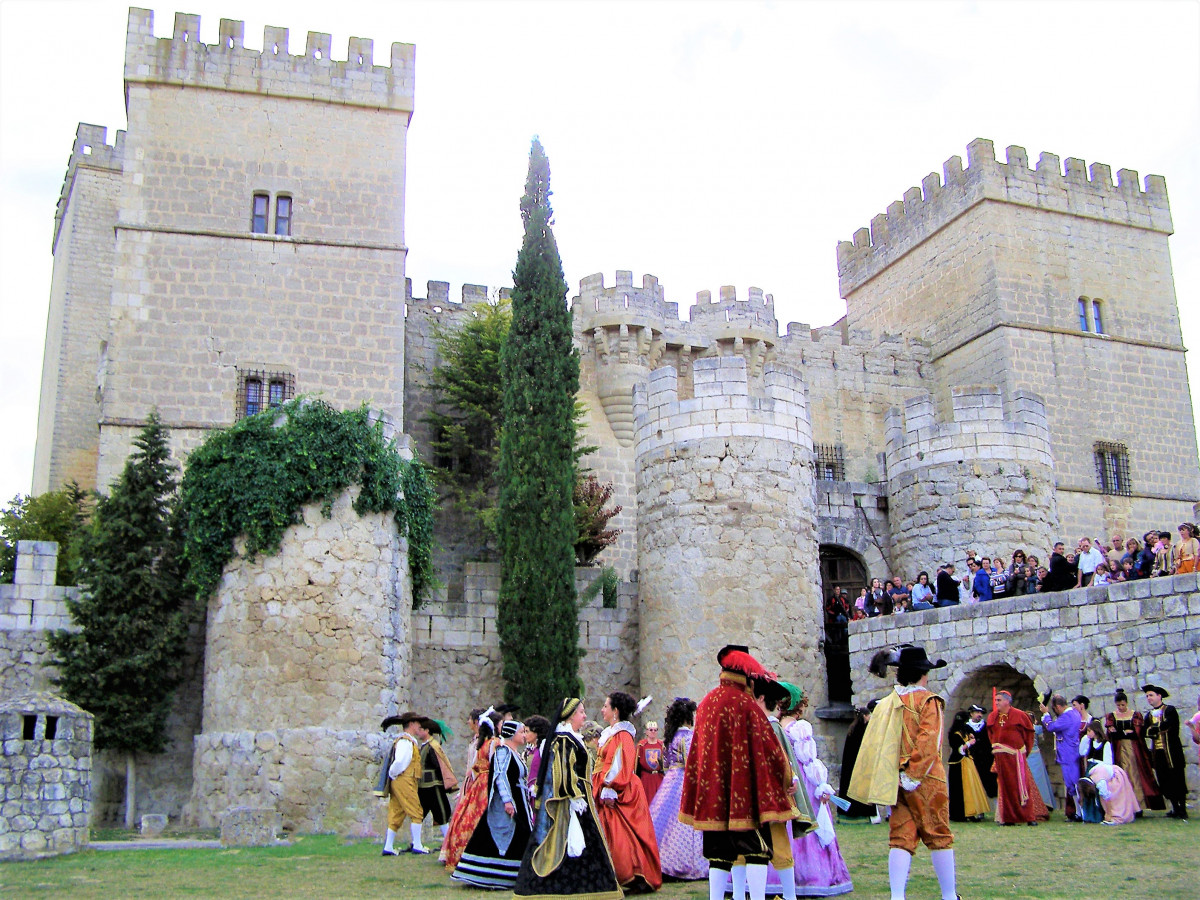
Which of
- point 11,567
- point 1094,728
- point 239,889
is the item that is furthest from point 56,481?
point 1094,728

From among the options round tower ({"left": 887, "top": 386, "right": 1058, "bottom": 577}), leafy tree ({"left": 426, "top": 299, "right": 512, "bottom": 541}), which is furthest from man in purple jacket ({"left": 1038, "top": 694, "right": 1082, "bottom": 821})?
leafy tree ({"left": 426, "top": 299, "right": 512, "bottom": 541})

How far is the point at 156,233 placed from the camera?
23.9m

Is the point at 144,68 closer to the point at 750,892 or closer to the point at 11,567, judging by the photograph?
the point at 11,567

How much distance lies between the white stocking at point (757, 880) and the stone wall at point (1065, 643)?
8026mm

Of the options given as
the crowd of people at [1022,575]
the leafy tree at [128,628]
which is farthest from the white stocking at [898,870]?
the leafy tree at [128,628]

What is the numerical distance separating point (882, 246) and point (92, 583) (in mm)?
26288

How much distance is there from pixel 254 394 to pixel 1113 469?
70.2 feet

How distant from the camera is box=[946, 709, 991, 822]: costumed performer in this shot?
14344mm

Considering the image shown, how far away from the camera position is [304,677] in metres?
16.0

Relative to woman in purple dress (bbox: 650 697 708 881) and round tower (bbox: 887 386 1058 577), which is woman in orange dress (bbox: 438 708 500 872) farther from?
round tower (bbox: 887 386 1058 577)

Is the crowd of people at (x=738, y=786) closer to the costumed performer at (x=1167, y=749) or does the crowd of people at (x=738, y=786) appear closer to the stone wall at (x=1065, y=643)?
the costumed performer at (x=1167, y=749)

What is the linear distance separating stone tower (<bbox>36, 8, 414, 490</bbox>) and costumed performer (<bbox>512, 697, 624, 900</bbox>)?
15.1 m

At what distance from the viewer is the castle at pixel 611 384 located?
54.5 feet

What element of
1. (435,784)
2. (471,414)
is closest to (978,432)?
(471,414)
